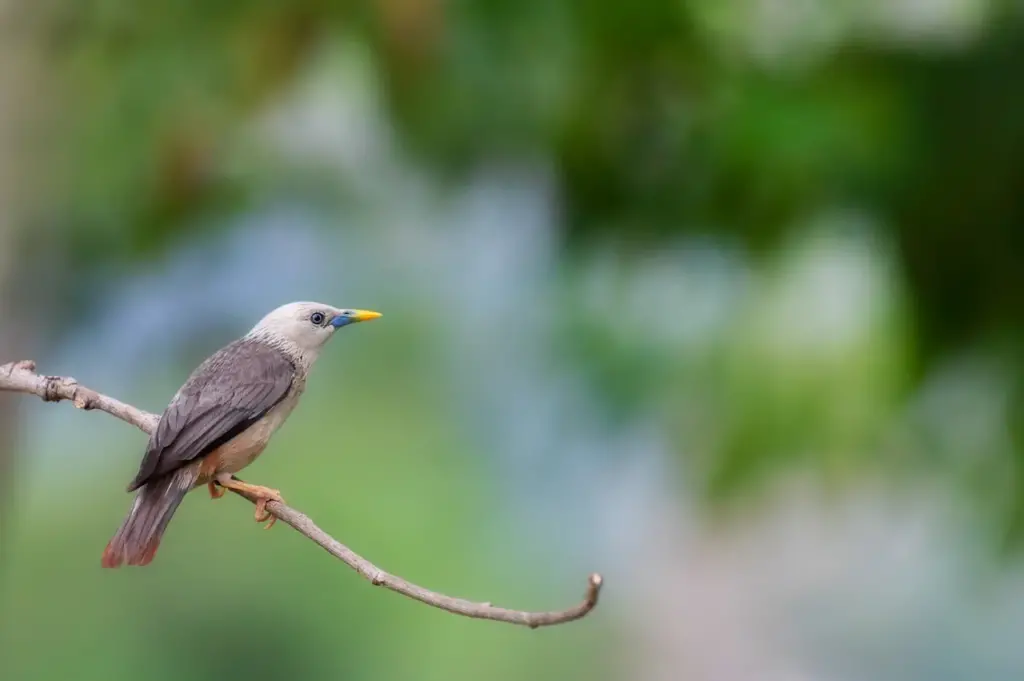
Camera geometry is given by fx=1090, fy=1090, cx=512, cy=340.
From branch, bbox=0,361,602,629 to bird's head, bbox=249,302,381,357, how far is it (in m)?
0.06

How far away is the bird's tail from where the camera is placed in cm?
38

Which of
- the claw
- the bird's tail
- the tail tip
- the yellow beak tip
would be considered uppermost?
the yellow beak tip

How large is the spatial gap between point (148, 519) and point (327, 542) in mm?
67

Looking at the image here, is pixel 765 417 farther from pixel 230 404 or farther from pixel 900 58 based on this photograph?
pixel 230 404

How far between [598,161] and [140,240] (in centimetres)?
79

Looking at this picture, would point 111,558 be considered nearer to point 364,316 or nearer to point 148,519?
point 148,519

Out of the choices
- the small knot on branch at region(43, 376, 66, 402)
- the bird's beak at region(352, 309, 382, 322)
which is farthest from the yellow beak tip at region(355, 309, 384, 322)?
the small knot on branch at region(43, 376, 66, 402)

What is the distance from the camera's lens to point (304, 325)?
0.49 metres

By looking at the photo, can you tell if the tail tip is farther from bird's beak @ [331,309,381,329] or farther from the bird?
bird's beak @ [331,309,381,329]

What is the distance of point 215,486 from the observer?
0.47 meters

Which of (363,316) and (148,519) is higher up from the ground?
(363,316)

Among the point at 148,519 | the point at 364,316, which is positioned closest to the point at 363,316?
the point at 364,316

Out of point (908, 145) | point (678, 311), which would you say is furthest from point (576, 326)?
point (908, 145)

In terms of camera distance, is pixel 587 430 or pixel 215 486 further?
pixel 587 430
